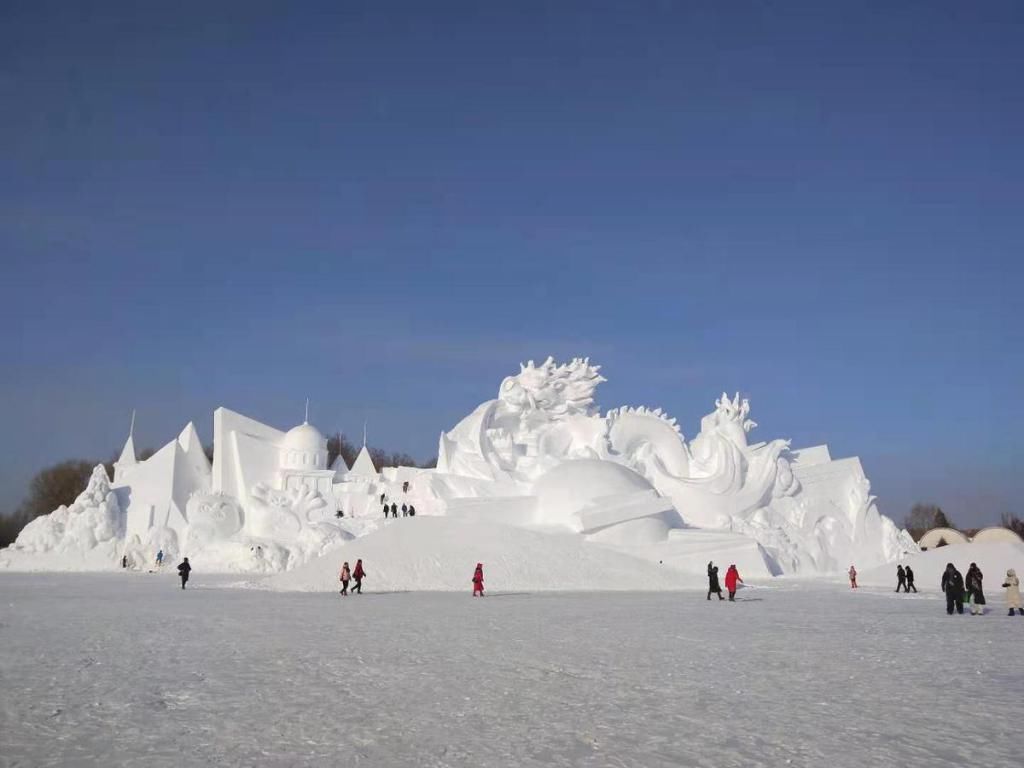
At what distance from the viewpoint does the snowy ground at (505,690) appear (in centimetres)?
567

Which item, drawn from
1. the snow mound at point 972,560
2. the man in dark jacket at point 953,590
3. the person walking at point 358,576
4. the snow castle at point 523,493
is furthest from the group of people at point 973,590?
the snow castle at point 523,493

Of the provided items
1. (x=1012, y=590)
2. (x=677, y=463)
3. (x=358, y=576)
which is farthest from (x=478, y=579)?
(x=677, y=463)

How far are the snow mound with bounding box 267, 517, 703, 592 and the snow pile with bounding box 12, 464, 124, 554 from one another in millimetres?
20186

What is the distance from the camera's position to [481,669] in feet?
29.6

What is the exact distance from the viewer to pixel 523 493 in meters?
40.0

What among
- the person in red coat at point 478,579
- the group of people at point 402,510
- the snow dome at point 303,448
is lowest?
the person in red coat at point 478,579

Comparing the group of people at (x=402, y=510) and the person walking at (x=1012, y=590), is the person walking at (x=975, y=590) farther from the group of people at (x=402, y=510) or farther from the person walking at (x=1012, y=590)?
the group of people at (x=402, y=510)

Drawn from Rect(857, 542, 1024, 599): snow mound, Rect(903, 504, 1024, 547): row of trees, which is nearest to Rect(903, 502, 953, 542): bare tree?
Rect(903, 504, 1024, 547): row of trees

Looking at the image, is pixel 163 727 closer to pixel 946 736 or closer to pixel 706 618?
pixel 946 736

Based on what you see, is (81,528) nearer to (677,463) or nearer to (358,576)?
(358,576)

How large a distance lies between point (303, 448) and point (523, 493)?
14086 mm

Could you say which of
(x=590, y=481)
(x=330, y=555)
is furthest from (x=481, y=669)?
(x=590, y=481)

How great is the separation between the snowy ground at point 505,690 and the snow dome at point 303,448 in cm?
3137

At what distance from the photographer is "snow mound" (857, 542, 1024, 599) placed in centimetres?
2519
